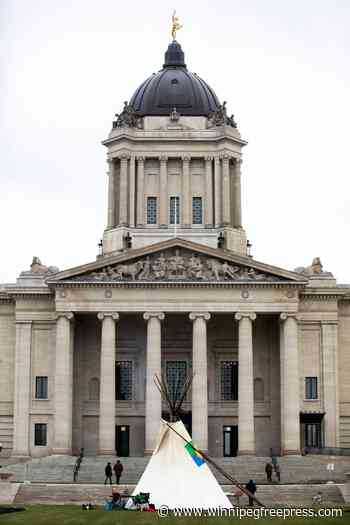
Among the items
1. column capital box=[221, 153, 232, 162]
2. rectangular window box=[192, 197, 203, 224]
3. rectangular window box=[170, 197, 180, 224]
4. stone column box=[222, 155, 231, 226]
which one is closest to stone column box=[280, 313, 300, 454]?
stone column box=[222, 155, 231, 226]

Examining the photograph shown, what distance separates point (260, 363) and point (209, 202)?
49.6ft

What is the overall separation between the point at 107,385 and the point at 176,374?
6477 mm

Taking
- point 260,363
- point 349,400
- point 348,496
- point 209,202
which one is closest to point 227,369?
→ point 260,363

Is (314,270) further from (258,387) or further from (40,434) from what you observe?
(40,434)

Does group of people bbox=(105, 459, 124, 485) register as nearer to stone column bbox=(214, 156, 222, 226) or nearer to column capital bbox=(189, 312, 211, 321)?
column capital bbox=(189, 312, 211, 321)

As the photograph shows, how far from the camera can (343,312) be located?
81812 millimetres

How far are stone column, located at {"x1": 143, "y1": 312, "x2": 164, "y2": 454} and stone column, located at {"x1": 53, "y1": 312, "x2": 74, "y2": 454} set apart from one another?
15.5 ft

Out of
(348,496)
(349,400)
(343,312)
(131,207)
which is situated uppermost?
(131,207)

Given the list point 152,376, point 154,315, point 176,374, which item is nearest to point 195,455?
point 152,376

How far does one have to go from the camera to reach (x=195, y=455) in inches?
2229

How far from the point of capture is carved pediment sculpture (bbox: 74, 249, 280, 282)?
7719cm

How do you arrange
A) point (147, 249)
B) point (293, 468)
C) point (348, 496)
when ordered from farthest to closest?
point (147, 249) → point (293, 468) → point (348, 496)

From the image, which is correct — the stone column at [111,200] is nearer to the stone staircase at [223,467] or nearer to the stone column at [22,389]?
the stone column at [22,389]

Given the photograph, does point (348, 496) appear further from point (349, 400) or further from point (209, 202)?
point (209, 202)
